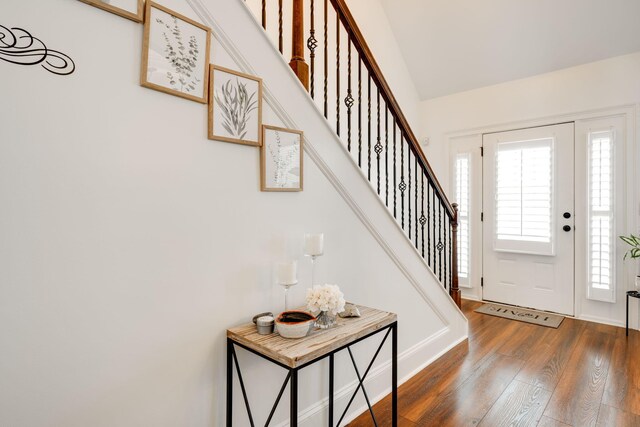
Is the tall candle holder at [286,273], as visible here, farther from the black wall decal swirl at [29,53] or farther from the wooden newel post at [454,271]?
the wooden newel post at [454,271]

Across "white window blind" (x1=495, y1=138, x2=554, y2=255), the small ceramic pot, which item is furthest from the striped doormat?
the small ceramic pot

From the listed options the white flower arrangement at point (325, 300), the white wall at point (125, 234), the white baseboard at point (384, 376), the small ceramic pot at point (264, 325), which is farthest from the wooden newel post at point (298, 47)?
the white baseboard at point (384, 376)

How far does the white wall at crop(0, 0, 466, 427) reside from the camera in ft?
3.04

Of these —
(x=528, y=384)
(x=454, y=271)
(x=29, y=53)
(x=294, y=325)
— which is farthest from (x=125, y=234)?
(x=454, y=271)

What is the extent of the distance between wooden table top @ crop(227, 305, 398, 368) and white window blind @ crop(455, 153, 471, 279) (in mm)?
3202

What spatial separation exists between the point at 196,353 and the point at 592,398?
2.35 m

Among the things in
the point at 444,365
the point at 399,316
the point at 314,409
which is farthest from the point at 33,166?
the point at 444,365

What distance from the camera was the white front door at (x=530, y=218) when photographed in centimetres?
363

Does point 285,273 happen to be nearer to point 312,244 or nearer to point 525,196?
point 312,244

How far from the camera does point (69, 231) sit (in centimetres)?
99

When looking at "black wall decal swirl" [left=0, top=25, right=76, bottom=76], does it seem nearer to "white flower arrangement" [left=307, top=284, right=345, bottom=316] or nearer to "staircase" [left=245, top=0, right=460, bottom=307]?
"staircase" [left=245, top=0, right=460, bottom=307]

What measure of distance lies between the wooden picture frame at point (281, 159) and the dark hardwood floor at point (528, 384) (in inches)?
53.7

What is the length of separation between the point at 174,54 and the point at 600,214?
403cm

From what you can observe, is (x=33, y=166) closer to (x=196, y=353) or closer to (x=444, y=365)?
(x=196, y=353)
